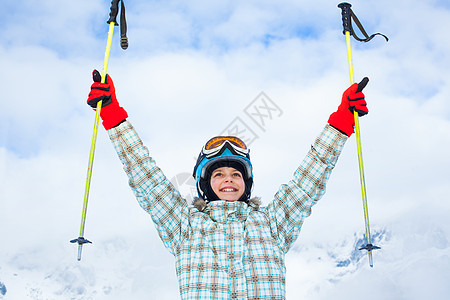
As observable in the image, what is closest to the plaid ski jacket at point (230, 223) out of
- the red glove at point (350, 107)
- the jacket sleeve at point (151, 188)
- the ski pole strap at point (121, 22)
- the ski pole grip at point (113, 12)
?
the jacket sleeve at point (151, 188)

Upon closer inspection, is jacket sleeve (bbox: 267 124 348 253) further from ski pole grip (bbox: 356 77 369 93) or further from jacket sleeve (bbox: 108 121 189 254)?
jacket sleeve (bbox: 108 121 189 254)

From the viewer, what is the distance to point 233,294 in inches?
146

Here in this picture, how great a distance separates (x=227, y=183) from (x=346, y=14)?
8.64 ft

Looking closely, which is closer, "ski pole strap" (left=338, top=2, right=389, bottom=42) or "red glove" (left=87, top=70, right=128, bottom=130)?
"red glove" (left=87, top=70, right=128, bottom=130)

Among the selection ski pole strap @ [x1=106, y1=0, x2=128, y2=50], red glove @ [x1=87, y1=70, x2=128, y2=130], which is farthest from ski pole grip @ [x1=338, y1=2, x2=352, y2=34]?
red glove @ [x1=87, y1=70, x2=128, y2=130]

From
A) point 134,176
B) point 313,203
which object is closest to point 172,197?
point 134,176

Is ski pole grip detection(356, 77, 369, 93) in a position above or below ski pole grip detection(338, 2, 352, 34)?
below

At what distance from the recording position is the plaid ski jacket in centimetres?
383

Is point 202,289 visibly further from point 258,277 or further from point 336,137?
point 336,137

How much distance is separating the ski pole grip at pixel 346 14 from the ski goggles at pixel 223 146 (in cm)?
197

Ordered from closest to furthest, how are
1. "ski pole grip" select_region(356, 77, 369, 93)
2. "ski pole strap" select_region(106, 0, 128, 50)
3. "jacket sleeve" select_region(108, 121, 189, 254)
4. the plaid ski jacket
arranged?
1. the plaid ski jacket
2. "jacket sleeve" select_region(108, 121, 189, 254)
3. "ski pole grip" select_region(356, 77, 369, 93)
4. "ski pole strap" select_region(106, 0, 128, 50)

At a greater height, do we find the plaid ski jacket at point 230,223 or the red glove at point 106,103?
the red glove at point 106,103

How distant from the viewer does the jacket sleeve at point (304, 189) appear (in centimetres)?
427

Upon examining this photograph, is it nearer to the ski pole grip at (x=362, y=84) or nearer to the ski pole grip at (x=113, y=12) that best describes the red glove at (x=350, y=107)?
the ski pole grip at (x=362, y=84)
